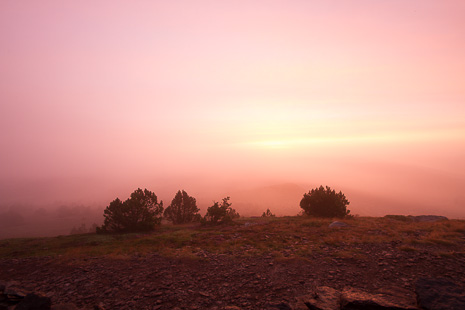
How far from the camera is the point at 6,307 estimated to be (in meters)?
8.62

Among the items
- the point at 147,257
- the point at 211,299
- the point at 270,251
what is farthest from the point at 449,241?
the point at 147,257

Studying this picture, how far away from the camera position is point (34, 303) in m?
8.05

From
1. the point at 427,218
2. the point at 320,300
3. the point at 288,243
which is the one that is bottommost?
the point at 427,218

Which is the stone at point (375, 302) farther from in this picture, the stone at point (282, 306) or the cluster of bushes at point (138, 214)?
the cluster of bushes at point (138, 214)

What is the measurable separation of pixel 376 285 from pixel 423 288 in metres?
1.79

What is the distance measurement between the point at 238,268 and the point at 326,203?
20.4 metres

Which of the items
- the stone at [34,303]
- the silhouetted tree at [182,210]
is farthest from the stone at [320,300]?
the silhouetted tree at [182,210]

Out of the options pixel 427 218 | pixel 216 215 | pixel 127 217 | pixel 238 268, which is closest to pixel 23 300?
pixel 238 268

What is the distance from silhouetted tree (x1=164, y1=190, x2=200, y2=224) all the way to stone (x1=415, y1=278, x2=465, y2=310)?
1187 inches

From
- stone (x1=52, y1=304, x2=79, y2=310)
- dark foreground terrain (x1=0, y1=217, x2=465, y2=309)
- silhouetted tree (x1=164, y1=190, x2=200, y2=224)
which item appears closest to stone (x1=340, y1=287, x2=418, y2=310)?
dark foreground terrain (x1=0, y1=217, x2=465, y2=309)

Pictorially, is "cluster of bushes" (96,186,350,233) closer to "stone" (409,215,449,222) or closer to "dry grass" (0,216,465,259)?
"dry grass" (0,216,465,259)

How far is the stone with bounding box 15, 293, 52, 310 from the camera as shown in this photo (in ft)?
26.0

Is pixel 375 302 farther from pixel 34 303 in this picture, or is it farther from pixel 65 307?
pixel 34 303

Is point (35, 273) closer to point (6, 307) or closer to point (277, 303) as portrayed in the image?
point (6, 307)
